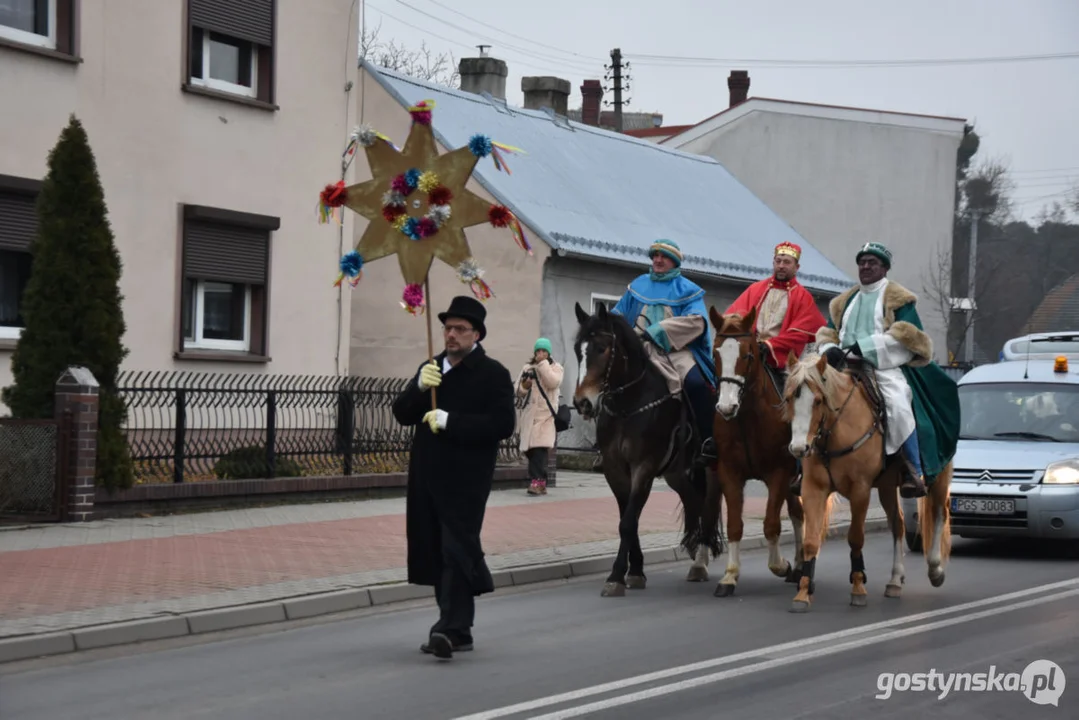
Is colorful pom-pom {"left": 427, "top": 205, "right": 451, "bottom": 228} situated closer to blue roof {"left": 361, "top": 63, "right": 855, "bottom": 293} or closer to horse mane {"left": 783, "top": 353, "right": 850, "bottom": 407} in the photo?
horse mane {"left": 783, "top": 353, "right": 850, "bottom": 407}

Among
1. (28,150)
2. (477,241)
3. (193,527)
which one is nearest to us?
(193,527)

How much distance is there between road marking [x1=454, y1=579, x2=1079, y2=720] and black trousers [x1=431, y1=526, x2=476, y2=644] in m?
1.19


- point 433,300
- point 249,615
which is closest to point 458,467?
point 249,615

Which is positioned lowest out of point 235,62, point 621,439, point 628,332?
point 621,439

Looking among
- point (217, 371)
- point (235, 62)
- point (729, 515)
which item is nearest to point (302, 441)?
point (217, 371)

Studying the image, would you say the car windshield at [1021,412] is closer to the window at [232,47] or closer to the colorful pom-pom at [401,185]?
the colorful pom-pom at [401,185]

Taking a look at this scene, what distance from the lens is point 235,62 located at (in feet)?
67.3

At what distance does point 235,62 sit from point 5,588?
11531 millimetres

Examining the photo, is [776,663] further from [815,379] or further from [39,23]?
[39,23]

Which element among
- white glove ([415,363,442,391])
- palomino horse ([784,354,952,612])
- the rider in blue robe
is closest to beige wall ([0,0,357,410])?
the rider in blue robe

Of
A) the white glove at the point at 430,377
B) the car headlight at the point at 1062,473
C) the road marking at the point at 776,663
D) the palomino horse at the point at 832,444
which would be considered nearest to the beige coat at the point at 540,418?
the car headlight at the point at 1062,473

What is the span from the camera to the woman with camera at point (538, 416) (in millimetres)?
19562

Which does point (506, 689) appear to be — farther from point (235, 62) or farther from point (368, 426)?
point (235, 62)

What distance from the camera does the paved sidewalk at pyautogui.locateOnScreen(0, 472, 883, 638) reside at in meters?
10.2
